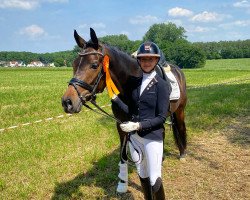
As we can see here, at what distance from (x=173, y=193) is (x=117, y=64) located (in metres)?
2.47

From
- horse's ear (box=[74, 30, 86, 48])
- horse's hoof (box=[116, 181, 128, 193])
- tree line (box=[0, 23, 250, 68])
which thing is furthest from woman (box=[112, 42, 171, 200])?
tree line (box=[0, 23, 250, 68])

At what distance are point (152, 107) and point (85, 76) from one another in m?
0.90

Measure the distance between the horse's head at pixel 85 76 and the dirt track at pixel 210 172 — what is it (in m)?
2.19

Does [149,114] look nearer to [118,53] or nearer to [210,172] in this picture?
[118,53]

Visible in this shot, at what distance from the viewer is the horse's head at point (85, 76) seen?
3654 mm

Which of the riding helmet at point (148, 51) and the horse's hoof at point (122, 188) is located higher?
the riding helmet at point (148, 51)

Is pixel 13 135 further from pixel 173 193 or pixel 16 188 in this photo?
pixel 173 193

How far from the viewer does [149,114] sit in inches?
140

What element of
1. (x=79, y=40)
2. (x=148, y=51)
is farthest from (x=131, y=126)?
(x=79, y=40)

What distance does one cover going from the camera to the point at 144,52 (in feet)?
11.4

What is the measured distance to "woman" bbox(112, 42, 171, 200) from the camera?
3.46 m

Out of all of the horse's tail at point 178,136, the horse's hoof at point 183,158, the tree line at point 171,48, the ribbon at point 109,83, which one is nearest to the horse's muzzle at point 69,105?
the ribbon at point 109,83

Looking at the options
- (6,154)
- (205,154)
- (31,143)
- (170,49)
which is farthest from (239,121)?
(170,49)

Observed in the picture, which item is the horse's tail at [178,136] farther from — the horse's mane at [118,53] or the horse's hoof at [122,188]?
the horse's mane at [118,53]
